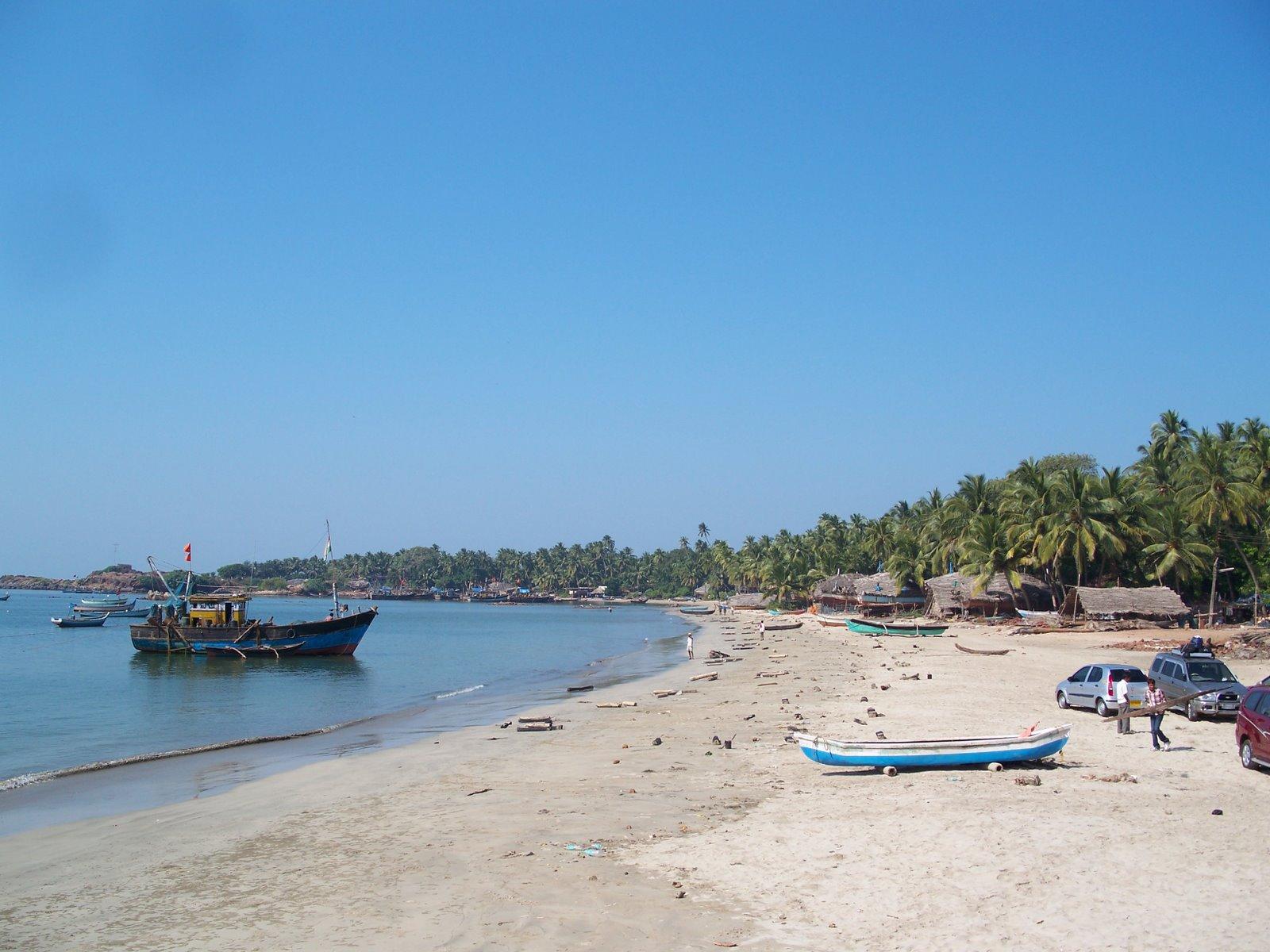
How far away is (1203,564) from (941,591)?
18461mm

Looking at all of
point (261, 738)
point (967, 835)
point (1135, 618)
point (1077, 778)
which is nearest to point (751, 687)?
point (261, 738)

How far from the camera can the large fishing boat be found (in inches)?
2255

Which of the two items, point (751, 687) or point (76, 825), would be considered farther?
point (751, 687)

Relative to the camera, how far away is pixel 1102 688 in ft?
69.3


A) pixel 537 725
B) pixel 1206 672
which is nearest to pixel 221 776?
pixel 537 725

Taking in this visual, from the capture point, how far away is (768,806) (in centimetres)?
1374

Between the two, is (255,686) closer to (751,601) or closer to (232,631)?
(232,631)

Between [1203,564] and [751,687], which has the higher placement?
[1203,564]

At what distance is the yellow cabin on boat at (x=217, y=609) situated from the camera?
5803 centimetres

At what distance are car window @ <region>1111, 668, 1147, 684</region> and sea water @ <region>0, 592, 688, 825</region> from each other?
18446 millimetres

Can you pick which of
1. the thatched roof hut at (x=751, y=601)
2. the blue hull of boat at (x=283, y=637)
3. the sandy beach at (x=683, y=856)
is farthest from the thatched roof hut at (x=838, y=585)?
the sandy beach at (x=683, y=856)

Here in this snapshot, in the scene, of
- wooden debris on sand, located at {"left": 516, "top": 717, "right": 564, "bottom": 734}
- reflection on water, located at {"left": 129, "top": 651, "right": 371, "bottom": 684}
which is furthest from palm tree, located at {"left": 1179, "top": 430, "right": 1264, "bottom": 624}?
reflection on water, located at {"left": 129, "top": 651, "right": 371, "bottom": 684}

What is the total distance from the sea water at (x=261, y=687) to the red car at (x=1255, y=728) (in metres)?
20.4

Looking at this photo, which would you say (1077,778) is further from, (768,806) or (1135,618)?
(1135,618)
